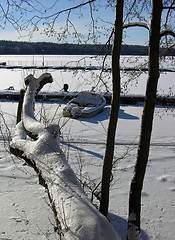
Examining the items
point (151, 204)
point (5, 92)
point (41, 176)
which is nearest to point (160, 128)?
point (151, 204)

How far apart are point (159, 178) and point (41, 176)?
14.8 ft

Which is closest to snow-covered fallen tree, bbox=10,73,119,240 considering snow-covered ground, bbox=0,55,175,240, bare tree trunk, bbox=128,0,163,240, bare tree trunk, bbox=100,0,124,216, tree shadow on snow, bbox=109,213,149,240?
bare tree trunk, bbox=100,0,124,216

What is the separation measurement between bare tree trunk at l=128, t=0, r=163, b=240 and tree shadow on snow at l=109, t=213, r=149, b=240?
96 cm

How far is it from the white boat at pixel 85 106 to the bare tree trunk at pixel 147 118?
9016 mm

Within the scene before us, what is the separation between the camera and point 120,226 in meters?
4.64

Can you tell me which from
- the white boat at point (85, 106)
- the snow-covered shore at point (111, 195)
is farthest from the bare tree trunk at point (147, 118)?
the white boat at point (85, 106)

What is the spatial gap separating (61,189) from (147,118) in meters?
1.53

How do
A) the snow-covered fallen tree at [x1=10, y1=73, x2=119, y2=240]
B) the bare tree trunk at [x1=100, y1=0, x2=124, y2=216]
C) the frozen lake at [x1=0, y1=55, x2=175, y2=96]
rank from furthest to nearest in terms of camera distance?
1. the frozen lake at [x1=0, y1=55, x2=175, y2=96]
2. the bare tree trunk at [x1=100, y1=0, x2=124, y2=216]
3. the snow-covered fallen tree at [x1=10, y1=73, x2=119, y2=240]

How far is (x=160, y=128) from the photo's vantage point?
35.8 ft

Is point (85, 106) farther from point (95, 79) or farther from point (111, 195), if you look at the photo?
point (95, 79)

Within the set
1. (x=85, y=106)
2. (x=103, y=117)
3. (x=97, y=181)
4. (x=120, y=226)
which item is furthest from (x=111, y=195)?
(x=85, y=106)

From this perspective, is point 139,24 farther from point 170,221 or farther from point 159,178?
point 159,178

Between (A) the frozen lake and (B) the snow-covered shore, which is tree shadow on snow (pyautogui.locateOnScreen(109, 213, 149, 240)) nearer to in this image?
(B) the snow-covered shore

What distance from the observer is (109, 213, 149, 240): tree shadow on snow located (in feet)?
14.4
